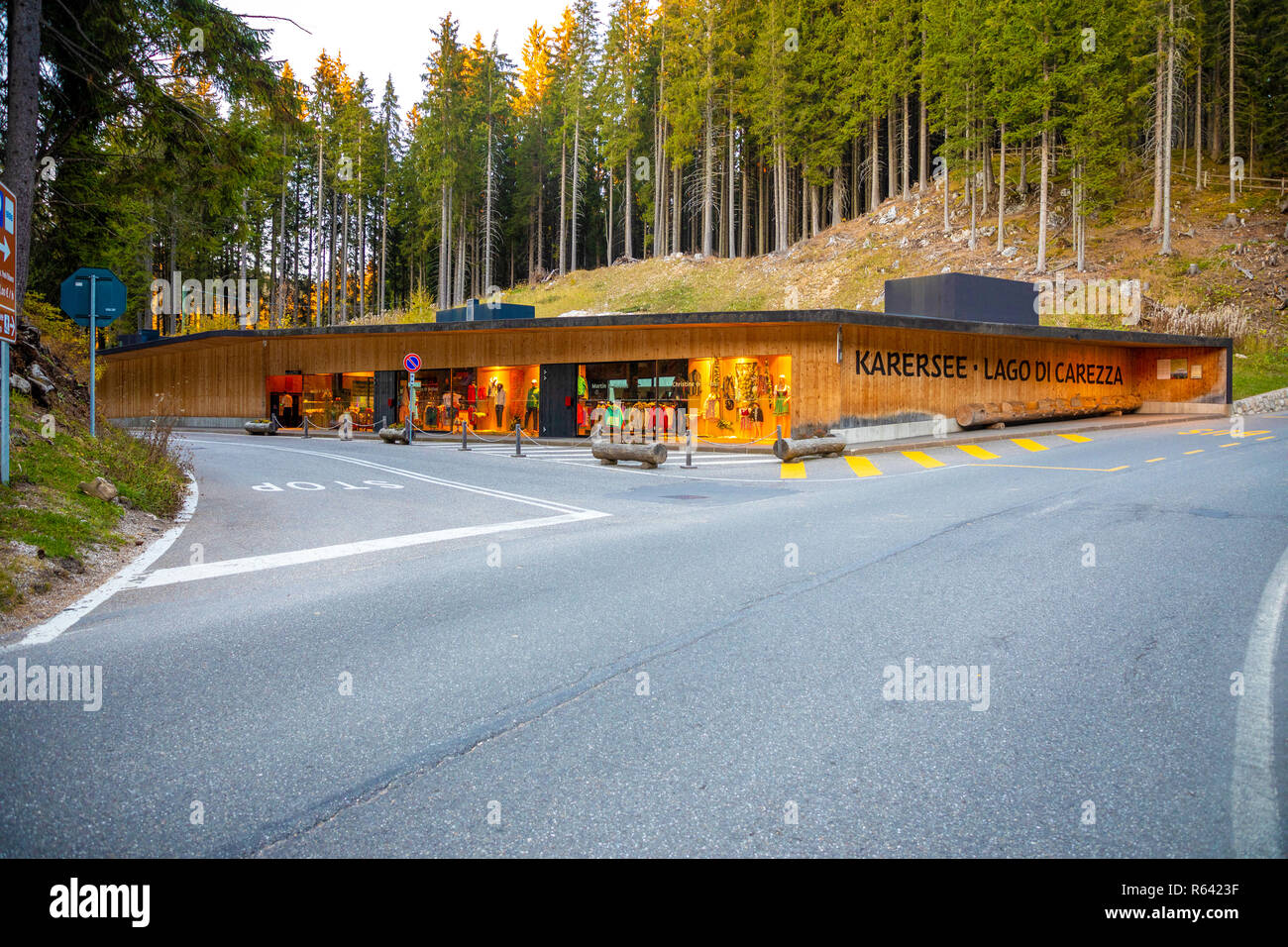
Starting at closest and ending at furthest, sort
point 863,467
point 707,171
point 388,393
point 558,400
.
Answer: point 863,467
point 558,400
point 388,393
point 707,171

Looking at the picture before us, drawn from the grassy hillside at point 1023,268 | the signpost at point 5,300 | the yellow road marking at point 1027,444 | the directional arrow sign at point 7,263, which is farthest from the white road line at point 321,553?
the grassy hillside at point 1023,268

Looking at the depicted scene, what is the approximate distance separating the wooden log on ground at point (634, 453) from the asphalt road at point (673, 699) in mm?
9986

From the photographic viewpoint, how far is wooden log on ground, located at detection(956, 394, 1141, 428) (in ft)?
89.5

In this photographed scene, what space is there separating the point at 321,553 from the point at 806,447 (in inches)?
586

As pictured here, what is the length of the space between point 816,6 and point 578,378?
1687 inches

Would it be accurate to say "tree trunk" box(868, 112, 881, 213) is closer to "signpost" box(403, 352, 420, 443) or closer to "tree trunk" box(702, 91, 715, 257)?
"tree trunk" box(702, 91, 715, 257)

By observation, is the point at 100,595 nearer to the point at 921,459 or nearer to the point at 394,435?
the point at 921,459

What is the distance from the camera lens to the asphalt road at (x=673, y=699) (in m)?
2.79

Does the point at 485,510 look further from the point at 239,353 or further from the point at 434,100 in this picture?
the point at 434,100

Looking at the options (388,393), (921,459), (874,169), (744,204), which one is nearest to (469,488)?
(921,459)

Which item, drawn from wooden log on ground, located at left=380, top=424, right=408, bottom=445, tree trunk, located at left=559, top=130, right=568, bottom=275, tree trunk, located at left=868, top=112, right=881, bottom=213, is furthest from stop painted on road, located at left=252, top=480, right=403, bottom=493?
tree trunk, located at left=559, top=130, right=568, bottom=275

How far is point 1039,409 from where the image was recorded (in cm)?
2897

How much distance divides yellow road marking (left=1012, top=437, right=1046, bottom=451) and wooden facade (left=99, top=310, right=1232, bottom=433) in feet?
9.77
